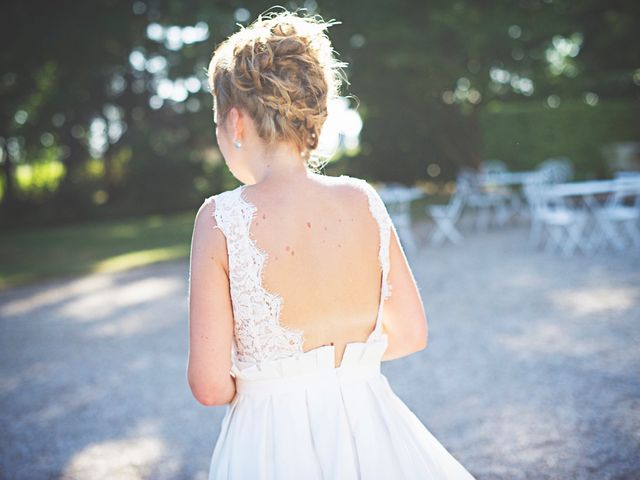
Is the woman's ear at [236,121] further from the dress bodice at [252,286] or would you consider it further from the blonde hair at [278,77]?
the dress bodice at [252,286]

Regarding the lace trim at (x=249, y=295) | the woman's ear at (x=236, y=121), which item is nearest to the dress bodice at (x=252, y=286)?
the lace trim at (x=249, y=295)

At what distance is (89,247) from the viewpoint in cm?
1402

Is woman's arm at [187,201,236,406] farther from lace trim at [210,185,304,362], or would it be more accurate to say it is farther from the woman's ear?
the woman's ear

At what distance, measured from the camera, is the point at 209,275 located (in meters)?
1.43

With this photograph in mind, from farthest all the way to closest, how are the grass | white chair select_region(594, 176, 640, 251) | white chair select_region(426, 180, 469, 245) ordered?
1. the grass
2. white chair select_region(426, 180, 469, 245)
3. white chair select_region(594, 176, 640, 251)

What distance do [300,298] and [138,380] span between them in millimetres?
3681

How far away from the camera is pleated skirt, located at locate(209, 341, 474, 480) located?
60.5 inches

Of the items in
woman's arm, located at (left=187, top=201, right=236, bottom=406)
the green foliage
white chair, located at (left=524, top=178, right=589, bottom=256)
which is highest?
woman's arm, located at (left=187, top=201, right=236, bottom=406)

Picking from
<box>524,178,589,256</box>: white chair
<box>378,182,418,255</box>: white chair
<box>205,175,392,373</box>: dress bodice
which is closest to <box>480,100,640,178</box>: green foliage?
<box>524,178,589,256</box>: white chair

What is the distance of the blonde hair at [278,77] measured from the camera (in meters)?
1.40

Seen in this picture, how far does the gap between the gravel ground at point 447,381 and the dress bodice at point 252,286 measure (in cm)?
191

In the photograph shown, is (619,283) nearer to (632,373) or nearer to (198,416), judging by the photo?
(632,373)

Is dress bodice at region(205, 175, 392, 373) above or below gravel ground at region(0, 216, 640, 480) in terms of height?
above

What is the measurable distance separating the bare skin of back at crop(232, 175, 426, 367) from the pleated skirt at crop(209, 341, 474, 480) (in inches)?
2.4
